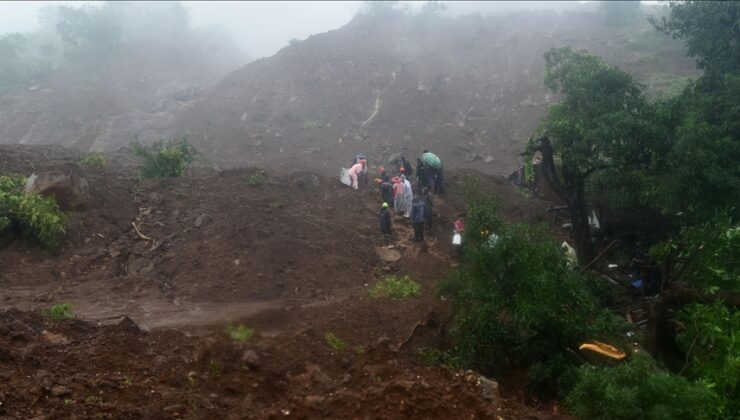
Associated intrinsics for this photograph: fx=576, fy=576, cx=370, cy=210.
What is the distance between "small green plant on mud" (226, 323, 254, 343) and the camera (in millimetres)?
7962

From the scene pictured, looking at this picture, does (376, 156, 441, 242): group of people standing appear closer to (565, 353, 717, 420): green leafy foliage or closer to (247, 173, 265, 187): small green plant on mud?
(247, 173, 265, 187): small green plant on mud

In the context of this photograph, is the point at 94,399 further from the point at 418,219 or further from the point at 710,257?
the point at 418,219

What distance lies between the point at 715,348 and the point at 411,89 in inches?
1063

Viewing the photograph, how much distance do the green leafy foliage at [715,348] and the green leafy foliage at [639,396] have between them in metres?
0.53

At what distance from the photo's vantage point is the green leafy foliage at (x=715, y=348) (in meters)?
5.89

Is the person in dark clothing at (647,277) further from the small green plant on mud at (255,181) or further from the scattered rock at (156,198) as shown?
the scattered rock at (156,198)

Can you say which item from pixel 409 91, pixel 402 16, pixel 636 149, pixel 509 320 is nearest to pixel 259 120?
pixel 409 91

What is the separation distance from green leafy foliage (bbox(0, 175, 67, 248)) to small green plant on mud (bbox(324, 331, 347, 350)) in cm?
677

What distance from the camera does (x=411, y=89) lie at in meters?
32.2

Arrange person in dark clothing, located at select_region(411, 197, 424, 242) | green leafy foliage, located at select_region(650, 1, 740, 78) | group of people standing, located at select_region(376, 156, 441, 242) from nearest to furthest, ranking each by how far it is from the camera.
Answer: person in dark clothing, located at select_region(411, 197, 424, 242), group of people standing, located at select_region(376, 156, 441, 242), green leafy foliage, located at select_region(650, 1, 740, 78)

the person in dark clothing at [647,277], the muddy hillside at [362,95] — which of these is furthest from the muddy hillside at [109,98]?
the person in dark clothing at [647,277]

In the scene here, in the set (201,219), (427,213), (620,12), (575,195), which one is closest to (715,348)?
(575,195)

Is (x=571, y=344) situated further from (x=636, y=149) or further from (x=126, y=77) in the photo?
(x=126, y=77)

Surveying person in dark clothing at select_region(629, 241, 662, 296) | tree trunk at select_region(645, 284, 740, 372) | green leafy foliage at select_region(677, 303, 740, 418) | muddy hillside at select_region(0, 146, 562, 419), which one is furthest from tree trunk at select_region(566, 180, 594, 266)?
green leafy foliage at select_region(677, 303, 740, 418)
